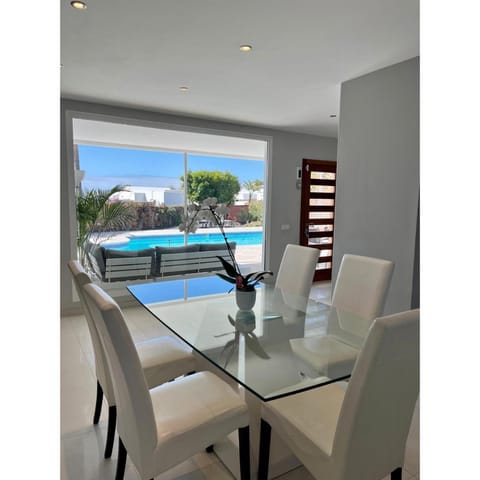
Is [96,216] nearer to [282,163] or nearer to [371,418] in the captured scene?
[282,163]

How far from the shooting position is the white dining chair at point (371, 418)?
123 centimetres

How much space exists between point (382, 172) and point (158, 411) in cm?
270

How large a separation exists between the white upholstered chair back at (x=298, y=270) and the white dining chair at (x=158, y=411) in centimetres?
129

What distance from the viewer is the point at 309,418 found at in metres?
1.60

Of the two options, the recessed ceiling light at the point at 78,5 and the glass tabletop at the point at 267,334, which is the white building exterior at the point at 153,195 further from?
the recessed ceiling light at the point at 78,5

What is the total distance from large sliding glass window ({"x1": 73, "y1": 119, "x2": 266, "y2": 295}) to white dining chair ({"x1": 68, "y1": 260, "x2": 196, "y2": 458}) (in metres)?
2.72

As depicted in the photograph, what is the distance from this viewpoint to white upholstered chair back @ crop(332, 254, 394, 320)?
2.33m

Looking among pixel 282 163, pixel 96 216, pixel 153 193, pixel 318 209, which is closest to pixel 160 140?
pixel 153 193

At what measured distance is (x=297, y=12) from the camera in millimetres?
2223

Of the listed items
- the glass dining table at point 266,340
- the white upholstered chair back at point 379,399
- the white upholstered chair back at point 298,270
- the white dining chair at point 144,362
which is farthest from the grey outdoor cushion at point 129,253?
the white upholstered chair back at point 379,399

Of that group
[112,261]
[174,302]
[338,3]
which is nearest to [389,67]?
[338,3]

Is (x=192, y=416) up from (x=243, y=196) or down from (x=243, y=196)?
down
